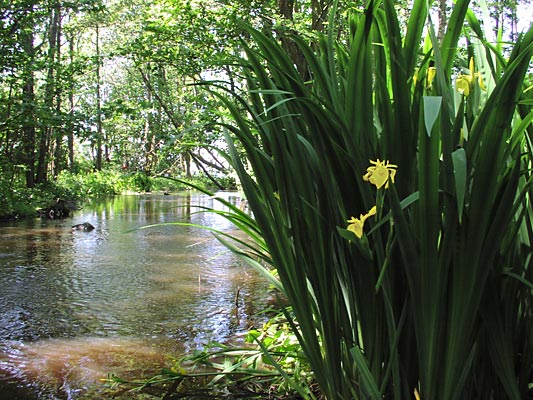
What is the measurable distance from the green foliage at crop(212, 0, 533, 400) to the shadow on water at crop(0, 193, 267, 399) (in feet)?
0.82

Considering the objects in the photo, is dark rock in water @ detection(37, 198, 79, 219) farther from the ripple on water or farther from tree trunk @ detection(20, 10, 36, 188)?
the ripple on water

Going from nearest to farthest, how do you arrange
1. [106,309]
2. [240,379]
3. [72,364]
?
1. [240,379]
2. [72,364]
3. [106,309]

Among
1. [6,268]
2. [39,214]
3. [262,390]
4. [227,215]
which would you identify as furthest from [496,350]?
[39,214]

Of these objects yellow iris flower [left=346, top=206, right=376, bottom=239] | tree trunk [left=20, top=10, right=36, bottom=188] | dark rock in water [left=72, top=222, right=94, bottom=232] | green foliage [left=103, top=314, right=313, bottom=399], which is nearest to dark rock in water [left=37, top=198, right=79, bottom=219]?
tree trunk [left=20, top=10, right=36, bottom=188]

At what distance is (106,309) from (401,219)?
2.35 metres

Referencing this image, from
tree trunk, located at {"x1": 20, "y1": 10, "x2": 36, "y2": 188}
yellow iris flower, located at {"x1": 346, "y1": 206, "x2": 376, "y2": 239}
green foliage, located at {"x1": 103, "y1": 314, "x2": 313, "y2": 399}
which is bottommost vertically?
green foliage, located at {"x1": 103, "y1": 314, "x2": 313, "y2": 399}

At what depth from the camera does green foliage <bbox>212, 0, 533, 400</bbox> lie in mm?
777

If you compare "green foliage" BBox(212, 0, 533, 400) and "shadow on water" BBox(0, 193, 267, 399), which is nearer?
"green foliage" BBox(212, 0, 533, 400)

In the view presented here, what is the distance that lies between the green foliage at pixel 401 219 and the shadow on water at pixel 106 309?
0.25 m

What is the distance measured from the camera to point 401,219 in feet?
2.52

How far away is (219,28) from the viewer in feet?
22.5

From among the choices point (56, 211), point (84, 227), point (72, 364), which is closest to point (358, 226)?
point (72, 364)

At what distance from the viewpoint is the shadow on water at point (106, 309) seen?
1820mm

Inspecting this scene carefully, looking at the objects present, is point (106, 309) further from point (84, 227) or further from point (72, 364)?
point (84, 227)
